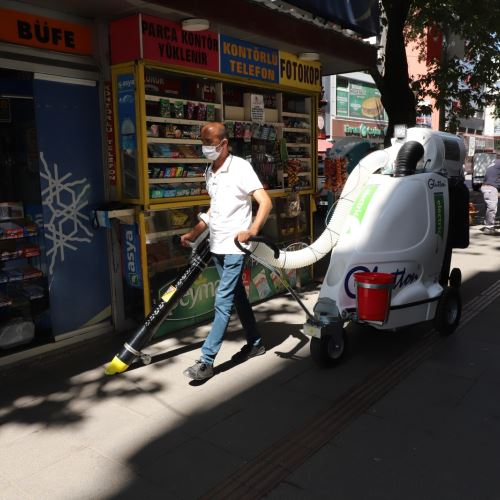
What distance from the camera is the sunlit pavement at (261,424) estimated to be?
2.82m

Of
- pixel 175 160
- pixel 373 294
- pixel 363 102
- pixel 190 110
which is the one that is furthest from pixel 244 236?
pixel 363 102

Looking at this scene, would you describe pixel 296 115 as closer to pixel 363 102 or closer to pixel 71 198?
pixel 71 198

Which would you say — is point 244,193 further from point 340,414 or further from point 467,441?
point 467,441

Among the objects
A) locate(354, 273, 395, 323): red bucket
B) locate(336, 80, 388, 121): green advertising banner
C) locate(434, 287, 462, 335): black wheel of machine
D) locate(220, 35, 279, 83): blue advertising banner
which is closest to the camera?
locate(354, 273, 395, 323): red bucket

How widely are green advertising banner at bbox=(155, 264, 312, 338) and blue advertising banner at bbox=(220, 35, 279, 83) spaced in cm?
212

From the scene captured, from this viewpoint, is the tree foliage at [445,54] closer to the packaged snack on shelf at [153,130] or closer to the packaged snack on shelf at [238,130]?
the packaged snack on shelf at [238,130]

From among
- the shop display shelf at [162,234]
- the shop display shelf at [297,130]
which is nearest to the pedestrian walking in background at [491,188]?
the shop display shelf at [297,130]

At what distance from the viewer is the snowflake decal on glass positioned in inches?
177

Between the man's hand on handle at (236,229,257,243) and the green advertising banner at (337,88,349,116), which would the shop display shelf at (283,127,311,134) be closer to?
the man's hand on handle at (236,229,257,243)

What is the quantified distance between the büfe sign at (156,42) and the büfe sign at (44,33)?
0.27 meters

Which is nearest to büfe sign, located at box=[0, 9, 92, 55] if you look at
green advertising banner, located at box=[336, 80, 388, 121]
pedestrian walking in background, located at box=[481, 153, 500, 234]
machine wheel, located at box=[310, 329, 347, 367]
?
machine wheel, located at box=[310, 329, 347, 367]

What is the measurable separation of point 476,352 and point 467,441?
1609 mm

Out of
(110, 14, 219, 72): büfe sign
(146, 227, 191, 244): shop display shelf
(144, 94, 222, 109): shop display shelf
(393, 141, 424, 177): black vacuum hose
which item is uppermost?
(110, 14, 219, 72): büfe sign

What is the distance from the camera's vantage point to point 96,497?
270 centimetres
